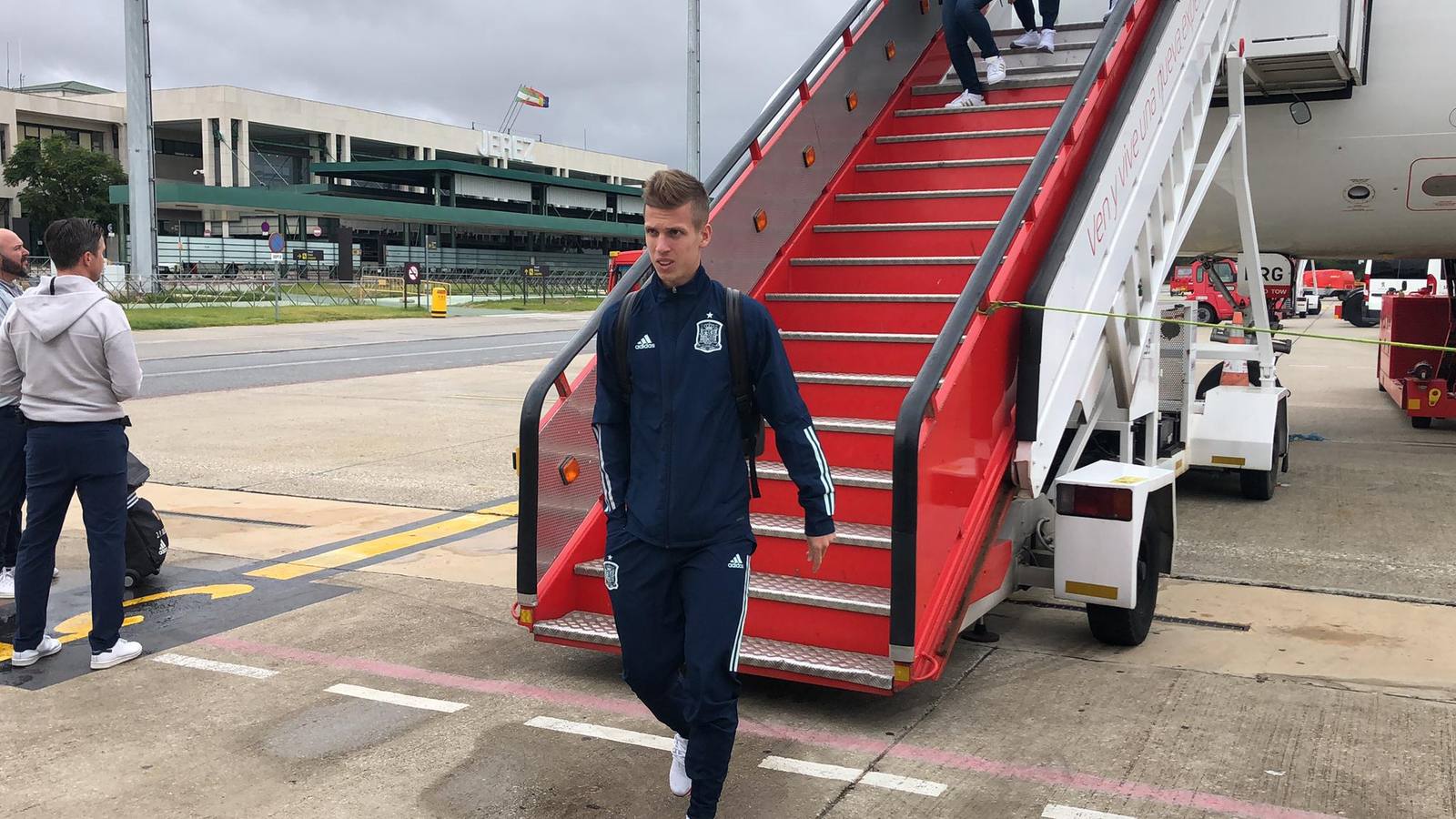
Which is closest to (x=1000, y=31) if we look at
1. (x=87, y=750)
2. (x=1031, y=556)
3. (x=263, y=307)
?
(x=1031, y=556)

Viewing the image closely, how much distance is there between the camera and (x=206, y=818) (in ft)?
12.8

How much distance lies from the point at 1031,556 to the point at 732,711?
2.63 meters

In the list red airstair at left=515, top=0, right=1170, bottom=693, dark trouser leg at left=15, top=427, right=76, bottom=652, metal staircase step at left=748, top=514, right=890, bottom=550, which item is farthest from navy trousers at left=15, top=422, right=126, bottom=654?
metal staircase step at left=748, top=514, right=890, bottom=550

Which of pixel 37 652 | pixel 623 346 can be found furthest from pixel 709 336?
pixel 37 652

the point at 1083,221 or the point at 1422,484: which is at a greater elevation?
the point at 1083,221

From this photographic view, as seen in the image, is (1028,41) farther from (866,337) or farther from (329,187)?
(329,187)

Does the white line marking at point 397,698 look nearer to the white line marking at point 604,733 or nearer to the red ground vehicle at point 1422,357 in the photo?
the white line marking at point 604,733

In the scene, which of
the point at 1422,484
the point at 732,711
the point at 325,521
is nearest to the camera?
the point at 732,711

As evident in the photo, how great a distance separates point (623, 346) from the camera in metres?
3.73

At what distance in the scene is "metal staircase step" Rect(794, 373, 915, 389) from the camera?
6074 mm

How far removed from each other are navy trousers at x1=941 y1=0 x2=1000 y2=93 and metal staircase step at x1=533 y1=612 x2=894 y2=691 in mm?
4408

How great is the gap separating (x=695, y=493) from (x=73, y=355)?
307 centimetres

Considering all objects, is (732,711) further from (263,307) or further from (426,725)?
(263,307)

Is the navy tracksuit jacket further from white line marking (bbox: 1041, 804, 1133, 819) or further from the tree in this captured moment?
the tree
